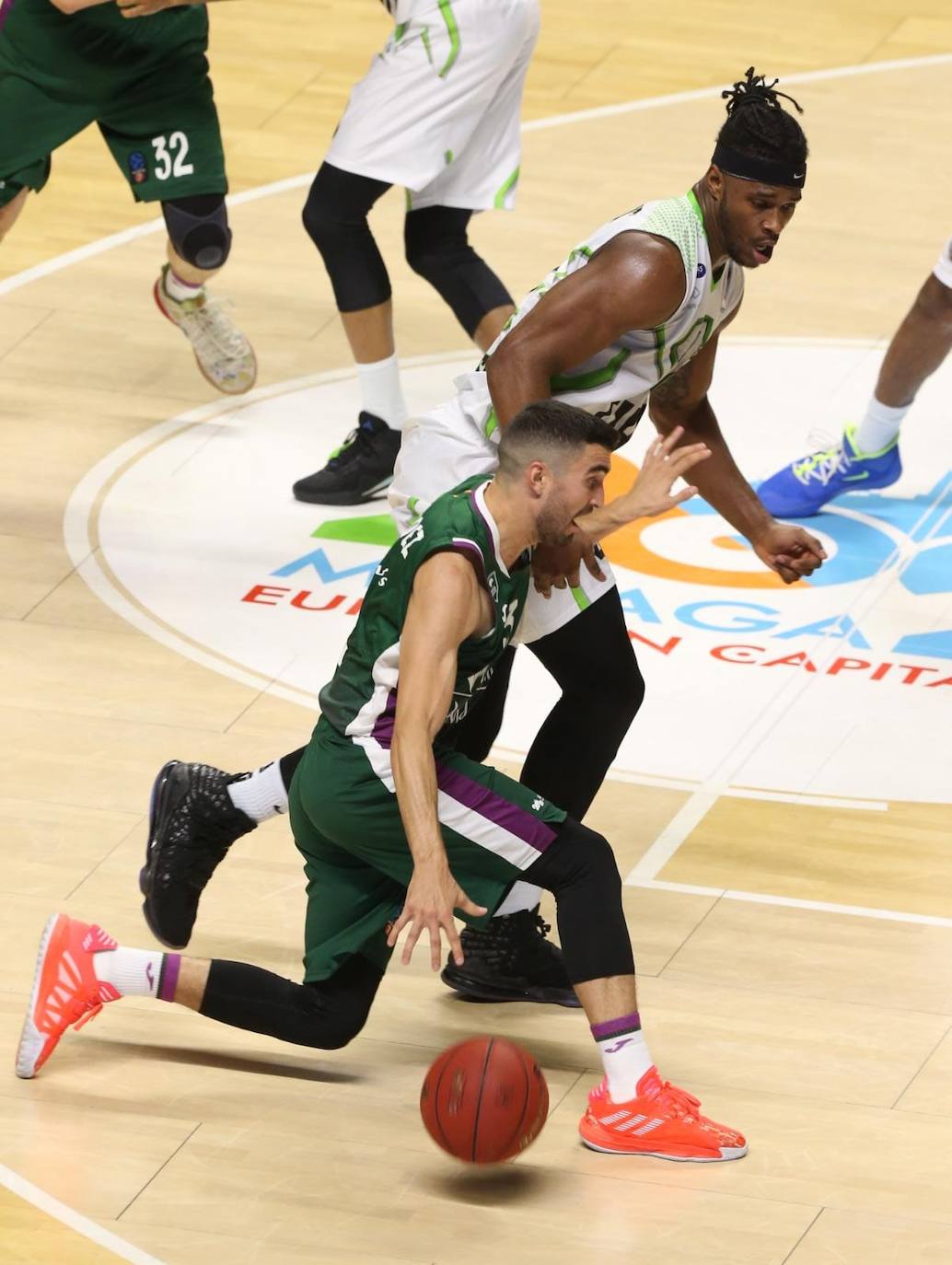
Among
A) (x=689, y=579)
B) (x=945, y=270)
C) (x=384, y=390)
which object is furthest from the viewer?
(x=384, y=390)

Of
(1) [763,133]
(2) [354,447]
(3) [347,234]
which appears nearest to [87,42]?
(3) [347,234]

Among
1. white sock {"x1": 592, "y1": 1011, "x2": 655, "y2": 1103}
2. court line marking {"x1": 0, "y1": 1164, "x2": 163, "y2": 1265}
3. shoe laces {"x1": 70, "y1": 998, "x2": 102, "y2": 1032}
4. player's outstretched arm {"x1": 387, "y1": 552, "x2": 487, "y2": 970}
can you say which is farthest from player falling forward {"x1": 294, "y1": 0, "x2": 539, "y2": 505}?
court line marking {"x1": 0, "y1": 1164, "x2": 163, "y2": 1265}

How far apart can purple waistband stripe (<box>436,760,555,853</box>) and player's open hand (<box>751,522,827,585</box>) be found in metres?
1.01

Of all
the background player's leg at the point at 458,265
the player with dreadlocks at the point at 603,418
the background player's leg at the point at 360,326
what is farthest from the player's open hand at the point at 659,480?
the background player's leg at the point at 458,265

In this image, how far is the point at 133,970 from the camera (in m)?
4.83

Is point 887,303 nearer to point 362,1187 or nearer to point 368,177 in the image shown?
point 368,177

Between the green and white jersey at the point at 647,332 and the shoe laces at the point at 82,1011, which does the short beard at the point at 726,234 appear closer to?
the green and white jersey at the point at 647,332

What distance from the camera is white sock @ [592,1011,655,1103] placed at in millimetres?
4629

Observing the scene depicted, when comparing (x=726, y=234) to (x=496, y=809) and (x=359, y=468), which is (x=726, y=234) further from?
(x=359, y=468)

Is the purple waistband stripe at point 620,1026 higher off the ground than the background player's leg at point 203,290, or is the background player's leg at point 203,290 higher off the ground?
the purple waistband stripe at point 620,1026

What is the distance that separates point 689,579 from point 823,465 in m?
0.65

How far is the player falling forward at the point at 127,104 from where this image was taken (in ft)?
24.3

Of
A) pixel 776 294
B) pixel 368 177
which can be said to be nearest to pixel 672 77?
pixel 776 294

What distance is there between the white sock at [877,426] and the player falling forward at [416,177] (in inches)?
44.1
